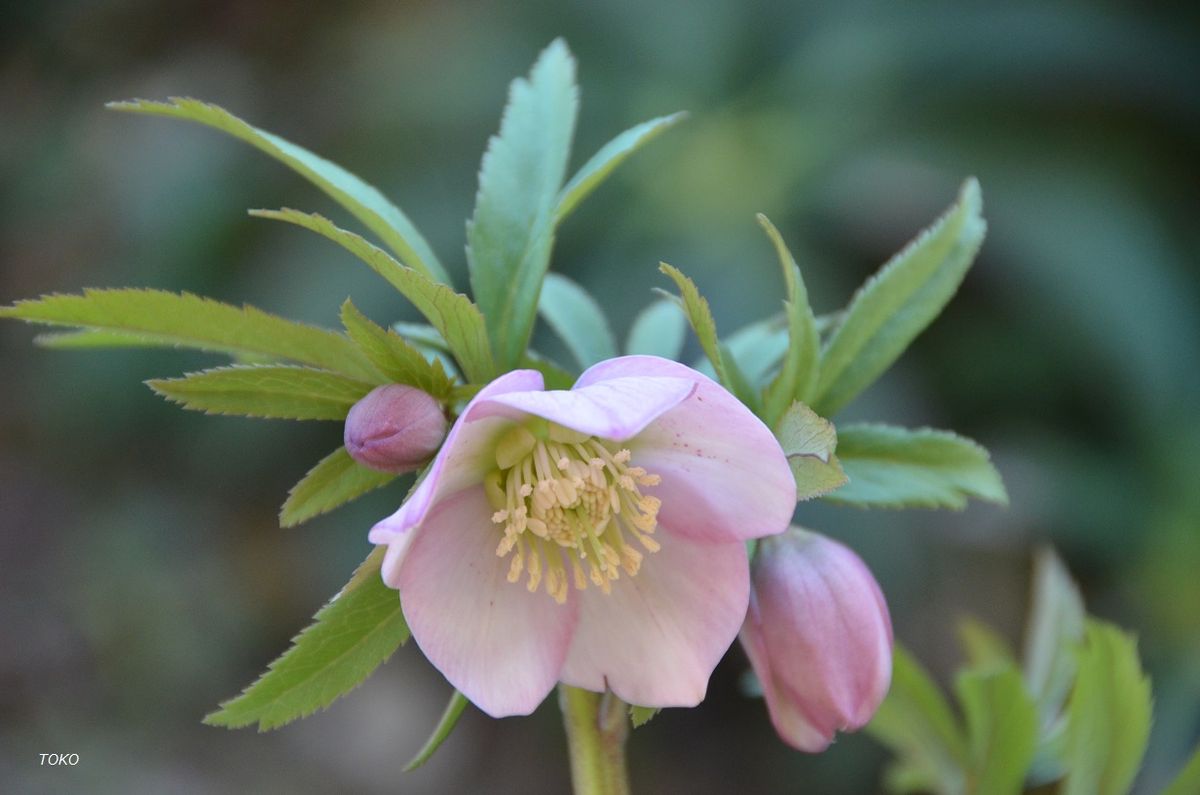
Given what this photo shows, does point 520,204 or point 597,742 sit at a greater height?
point 520,204

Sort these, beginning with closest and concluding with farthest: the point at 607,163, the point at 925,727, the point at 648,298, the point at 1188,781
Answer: the point at 607,163, the point at 1188,781, the point at 925,727, the point at 648,298

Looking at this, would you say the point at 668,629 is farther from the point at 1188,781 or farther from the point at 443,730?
the point at 1188,781

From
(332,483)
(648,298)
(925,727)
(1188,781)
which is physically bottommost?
(1188,781)

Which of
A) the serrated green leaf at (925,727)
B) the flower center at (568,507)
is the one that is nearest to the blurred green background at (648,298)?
the serrated green leaf at (925,727)

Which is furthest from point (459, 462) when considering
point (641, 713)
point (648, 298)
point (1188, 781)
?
point (648, 298)

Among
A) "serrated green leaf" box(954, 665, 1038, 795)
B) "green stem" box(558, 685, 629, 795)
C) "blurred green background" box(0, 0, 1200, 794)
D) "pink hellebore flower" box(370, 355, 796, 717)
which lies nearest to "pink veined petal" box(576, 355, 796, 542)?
"pink hellebore flower" box(370, 355, 796, 717)

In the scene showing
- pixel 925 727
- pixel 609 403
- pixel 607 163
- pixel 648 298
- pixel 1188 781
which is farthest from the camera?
pixel 648 298
